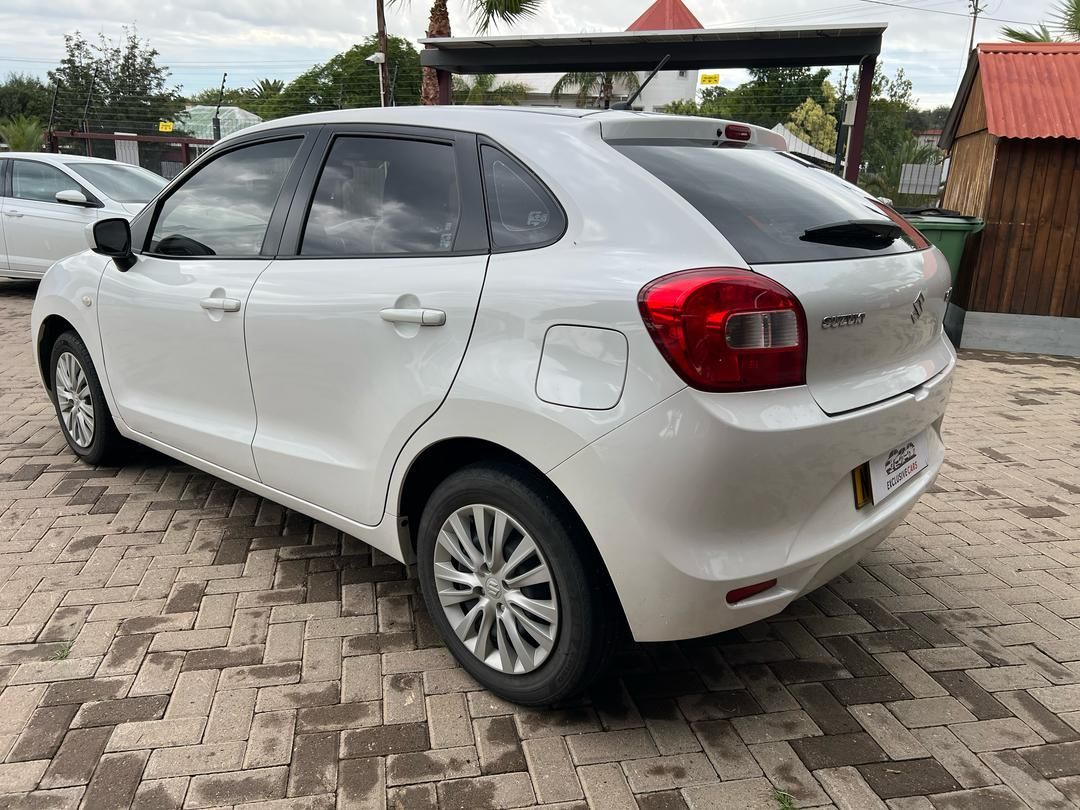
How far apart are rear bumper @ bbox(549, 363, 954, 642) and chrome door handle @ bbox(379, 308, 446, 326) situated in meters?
0.61

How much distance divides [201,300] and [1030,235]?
7.90 m

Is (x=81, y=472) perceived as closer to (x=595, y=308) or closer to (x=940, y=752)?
(x=595, y=308)

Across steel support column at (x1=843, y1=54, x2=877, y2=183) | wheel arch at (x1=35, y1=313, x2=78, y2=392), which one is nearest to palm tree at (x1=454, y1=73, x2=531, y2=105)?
steel support column at (x1=843, y1=54, x2=877, y2=183)

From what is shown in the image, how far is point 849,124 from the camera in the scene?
894 cm

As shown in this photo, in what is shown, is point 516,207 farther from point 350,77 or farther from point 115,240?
point 350,77

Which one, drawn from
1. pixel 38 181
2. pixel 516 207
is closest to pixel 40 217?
pixel 38 181

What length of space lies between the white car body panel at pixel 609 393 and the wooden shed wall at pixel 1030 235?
6.28m

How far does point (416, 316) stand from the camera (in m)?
2.48

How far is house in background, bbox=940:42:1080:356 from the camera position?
26.0 feet

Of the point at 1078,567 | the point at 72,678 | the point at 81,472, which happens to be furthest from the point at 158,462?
the point at 1078,567

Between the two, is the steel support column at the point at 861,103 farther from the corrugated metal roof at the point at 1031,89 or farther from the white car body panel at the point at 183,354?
the white car body panel at the point at 183,354

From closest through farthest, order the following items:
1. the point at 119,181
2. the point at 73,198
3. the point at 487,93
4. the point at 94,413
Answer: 1. the point at 94,413
2. the point at 73,198
3. the point at 119,181
4. the point at 487,93

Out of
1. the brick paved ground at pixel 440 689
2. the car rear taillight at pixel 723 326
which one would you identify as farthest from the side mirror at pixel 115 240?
the car rear taillight at pixel 723 326

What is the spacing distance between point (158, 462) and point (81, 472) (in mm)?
372
